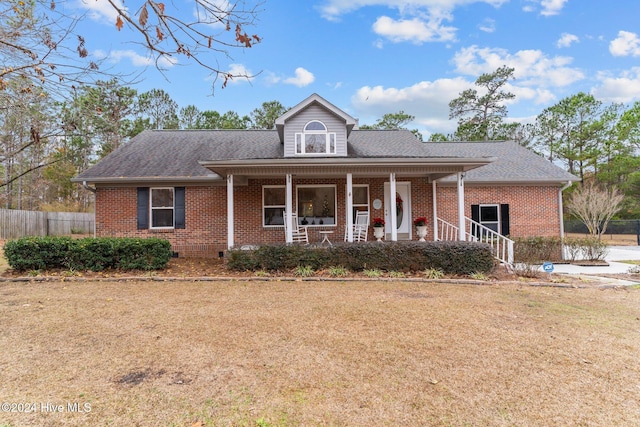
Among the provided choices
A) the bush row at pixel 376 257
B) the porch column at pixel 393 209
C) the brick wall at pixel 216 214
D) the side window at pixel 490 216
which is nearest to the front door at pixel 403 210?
the brick wall at pixel 216 214

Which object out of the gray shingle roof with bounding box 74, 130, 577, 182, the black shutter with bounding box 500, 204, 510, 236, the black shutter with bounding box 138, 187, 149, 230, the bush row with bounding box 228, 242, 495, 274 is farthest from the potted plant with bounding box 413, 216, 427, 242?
the black shutter with bounding box 138, 187, 149, 230

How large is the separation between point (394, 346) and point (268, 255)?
17.1ft

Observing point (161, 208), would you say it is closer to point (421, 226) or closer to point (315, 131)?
point (315, 131)

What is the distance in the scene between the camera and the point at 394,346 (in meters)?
3.89

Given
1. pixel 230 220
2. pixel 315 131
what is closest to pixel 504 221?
pixel 315 131

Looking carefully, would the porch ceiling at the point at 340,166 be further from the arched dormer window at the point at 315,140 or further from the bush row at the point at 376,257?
the bush row at the point at 376,257

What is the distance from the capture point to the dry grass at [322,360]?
2590mm

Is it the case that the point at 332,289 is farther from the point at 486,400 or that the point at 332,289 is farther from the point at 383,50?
the point at 383,50

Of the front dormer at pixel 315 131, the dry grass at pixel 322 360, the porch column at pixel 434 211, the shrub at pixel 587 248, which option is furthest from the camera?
the porch column at pixel 434 211

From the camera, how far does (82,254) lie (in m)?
8.40

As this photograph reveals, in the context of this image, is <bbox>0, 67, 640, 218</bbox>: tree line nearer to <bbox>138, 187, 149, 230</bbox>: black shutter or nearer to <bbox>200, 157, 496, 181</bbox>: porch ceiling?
<bbox>138, 187, 149, 230</bbox>: black shutter

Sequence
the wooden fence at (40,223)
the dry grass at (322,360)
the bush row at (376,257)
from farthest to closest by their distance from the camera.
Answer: the wooden fence at (40,223)
the bush row at (376,257)
the dry grass at (322,360)

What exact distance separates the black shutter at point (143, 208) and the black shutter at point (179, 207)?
3.12 ft

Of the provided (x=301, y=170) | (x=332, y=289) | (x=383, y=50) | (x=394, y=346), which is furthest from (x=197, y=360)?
(x=383, y=50)
